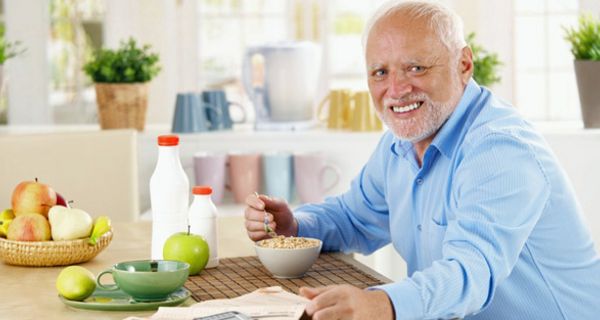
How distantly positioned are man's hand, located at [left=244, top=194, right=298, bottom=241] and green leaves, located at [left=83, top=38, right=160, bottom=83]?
1.44m

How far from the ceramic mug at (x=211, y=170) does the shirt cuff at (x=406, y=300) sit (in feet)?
5.97

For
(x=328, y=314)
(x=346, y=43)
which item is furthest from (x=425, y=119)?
(x=346, y=43)

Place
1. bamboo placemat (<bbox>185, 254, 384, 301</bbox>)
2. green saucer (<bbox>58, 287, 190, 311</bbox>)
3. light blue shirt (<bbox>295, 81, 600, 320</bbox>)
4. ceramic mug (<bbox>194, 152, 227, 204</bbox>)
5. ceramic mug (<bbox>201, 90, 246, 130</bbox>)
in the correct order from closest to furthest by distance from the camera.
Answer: light blue shirt (<bbox>295, 81, 600, 320</bbox>) < green saucer (<bbox>58, 287, 190, 311</bbox>) < bamboo placemat (<bbox>185, 254, 384, 301</bbox>) < ceramic mug (<bbox>194, 152, 227, 204</bbox>) < ceramic mug (<bbox>201, 90, 246, 130</bbox>)

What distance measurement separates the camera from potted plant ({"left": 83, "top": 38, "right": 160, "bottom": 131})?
134 inches

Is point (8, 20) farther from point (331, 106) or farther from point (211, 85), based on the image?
point (331, 106)

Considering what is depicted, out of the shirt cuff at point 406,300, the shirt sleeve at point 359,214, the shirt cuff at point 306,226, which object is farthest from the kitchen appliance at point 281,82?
the shirt cuff at point 406,300

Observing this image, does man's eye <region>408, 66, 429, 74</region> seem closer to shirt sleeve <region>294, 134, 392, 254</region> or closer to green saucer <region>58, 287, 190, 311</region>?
shirt sleeve <region>294, 134, 392, 254</region>

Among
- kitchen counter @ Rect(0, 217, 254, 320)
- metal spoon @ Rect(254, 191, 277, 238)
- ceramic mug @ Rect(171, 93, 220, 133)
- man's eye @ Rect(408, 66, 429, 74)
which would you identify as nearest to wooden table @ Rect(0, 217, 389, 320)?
kitchen counter @ Rect(0, 217, 254, 320)

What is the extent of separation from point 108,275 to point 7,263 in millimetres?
248

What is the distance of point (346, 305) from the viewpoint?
1.45 meters

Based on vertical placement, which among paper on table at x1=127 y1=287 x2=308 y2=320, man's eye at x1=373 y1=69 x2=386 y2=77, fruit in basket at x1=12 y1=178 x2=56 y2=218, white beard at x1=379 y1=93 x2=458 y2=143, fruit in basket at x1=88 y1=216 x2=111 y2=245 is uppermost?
man's eye at x1=373 y1=69 x2=386 y2=77

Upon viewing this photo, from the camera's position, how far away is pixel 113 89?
341 cm

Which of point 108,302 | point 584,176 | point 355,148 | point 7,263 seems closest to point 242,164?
point 355,148

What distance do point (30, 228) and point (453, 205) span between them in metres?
0.79
